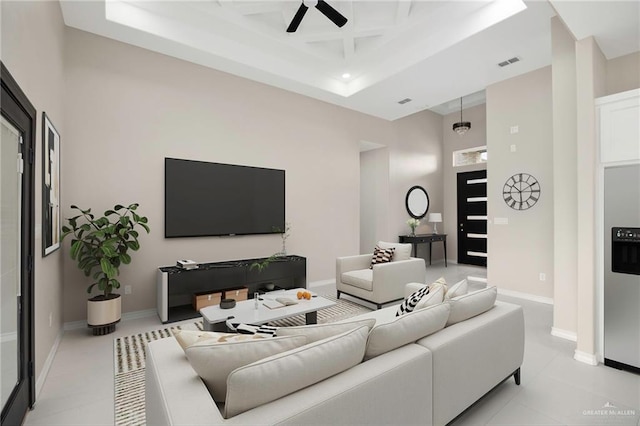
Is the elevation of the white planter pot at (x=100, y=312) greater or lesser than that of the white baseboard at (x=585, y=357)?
greater

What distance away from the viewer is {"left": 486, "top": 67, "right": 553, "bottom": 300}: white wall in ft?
14.8

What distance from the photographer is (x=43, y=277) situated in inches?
96.0

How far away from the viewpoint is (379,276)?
12.9 ft

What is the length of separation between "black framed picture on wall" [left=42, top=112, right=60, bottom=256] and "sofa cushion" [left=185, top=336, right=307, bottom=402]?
211 centimetres

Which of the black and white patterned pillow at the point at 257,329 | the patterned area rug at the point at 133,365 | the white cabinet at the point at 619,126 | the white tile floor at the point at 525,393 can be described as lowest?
the white tile floor at the point at 525,393

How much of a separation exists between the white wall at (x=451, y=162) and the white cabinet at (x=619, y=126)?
15.8 ft

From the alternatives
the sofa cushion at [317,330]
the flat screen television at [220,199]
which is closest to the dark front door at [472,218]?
the flat screen television at [220,199]

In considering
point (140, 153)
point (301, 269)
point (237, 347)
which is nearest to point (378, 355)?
point (237, 347)

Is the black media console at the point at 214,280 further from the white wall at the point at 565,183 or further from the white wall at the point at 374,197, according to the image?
the white wall at the point at 565,183

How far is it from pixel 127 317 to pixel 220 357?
3.31 meters

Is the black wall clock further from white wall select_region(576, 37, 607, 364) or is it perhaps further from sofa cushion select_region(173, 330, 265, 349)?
sofa cushion select_region(173, 330, 265, 349)

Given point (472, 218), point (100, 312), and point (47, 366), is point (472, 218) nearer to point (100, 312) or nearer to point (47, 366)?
point (100, 312)

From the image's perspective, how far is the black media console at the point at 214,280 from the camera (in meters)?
3.59

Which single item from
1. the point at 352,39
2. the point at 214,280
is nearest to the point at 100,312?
the point at 214,280
